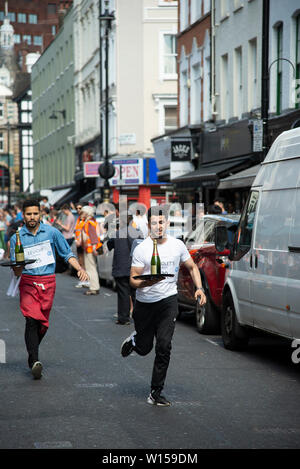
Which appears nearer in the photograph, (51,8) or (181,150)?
(181,150)

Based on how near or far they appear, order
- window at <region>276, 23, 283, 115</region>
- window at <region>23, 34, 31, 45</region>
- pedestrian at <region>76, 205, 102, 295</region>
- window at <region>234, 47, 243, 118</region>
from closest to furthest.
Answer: pedestrian at <region>76, 205, 102, 295</region> < window at <region>276, 23, 283, 115</region> < window at <region>234, 47, 243, 118</region> < window at <region>23, 34, 31, 45</region>

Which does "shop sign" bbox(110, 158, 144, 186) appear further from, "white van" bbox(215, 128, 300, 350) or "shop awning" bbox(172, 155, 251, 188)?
"white van" bbox(215, 128, 300, 350)

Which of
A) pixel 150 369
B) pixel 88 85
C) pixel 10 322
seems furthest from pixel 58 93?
pixel 150 369

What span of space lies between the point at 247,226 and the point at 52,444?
5.38m

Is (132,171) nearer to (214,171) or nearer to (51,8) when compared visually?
(214,171)

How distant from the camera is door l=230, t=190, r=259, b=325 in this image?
1131 centimetres

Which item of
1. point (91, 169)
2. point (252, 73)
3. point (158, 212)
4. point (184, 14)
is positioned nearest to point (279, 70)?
point (252, 73)

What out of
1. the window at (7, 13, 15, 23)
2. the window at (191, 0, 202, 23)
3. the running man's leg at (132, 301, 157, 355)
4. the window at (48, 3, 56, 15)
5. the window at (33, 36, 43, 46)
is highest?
the window at (48, 3, 56, 15)

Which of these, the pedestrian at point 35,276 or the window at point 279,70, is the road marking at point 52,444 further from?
the window at point 279,70

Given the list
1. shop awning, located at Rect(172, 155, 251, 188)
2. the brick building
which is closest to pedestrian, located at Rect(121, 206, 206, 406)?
shop awning, located at Rect(172, 155, 251, 188)

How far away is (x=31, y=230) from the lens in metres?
10.0

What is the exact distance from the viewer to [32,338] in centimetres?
992

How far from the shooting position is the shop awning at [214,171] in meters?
28.2

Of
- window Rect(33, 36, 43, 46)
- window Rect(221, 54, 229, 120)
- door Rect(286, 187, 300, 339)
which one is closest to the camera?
door Rect(286, 187, 300, 339)
